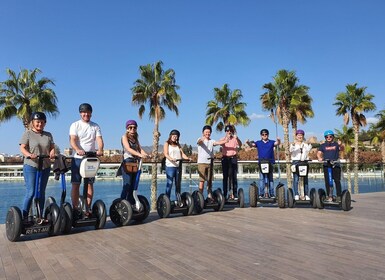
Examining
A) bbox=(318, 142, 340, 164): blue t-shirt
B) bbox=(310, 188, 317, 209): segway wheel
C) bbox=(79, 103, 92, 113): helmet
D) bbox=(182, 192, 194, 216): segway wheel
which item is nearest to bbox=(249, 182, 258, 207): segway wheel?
bbox=(310, 188, 317, 209): segway wheel

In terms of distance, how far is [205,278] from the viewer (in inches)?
117

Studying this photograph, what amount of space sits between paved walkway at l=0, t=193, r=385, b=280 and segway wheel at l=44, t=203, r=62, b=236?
0.11 m

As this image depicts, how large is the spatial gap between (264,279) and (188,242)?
1.58 meters

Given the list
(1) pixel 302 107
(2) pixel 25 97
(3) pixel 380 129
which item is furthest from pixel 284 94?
(2) pixel 25 97

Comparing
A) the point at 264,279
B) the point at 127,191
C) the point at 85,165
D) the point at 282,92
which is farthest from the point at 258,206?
the point at 282,92

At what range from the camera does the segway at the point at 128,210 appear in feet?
17.9

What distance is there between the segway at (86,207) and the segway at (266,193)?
3.73 m

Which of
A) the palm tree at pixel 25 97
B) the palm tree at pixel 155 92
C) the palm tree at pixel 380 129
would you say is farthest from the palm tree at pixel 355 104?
the palm tree at pixel 25 97

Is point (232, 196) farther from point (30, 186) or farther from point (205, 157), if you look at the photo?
point (30, 186)

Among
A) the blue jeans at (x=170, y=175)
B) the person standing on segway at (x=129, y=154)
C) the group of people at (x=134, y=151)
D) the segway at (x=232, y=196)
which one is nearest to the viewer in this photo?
the group of people at (x=134, y=151)

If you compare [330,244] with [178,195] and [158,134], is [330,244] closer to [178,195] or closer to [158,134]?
[178,195]

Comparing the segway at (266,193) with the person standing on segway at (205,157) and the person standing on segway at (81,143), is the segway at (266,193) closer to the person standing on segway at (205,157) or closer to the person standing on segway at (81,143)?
the person standing on segway at (205,157)

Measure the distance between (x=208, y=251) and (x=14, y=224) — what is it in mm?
2530

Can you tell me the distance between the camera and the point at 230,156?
7.55 metres
